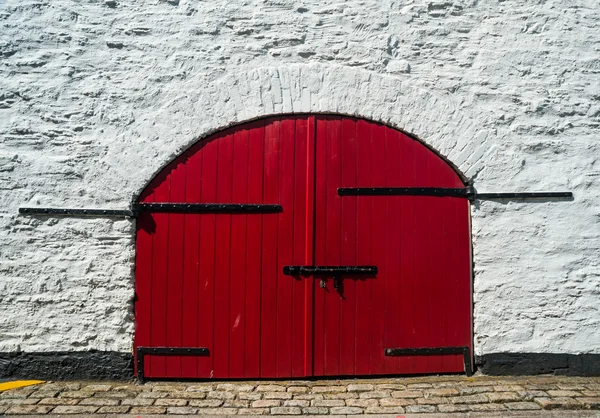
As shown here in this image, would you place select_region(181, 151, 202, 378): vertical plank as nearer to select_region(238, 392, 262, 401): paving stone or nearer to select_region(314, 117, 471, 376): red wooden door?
select_region(238, 392, 262, 401): paving stone

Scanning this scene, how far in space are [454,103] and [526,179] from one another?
3.11 feet

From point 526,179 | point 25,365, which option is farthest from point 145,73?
point 526,179

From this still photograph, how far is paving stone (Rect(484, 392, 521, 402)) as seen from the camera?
12.9 ft

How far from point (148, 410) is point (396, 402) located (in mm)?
1909

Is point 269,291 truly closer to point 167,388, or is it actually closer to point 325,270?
point 325,270

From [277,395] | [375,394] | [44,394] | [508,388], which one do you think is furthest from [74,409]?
[508,388]

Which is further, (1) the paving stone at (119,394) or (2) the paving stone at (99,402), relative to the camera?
(1) the paving stone at (119,394)

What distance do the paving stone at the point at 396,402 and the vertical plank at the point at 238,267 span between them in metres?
1.24

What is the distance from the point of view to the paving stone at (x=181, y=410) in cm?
373

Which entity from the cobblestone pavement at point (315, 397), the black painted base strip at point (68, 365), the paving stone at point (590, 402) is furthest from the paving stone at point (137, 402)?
the paving stone at point (590, 402)

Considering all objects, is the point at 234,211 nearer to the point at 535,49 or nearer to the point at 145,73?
the point at 145,73

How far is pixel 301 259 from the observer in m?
4.39

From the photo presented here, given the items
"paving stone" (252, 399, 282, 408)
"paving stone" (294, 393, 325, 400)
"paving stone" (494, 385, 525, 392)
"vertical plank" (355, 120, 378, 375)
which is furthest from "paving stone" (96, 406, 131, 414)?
"paving stone" (494, 385, 525, 392)

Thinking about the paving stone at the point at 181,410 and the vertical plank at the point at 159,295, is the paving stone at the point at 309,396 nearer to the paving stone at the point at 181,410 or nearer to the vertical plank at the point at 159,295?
the paving stone at the point at 181,410
